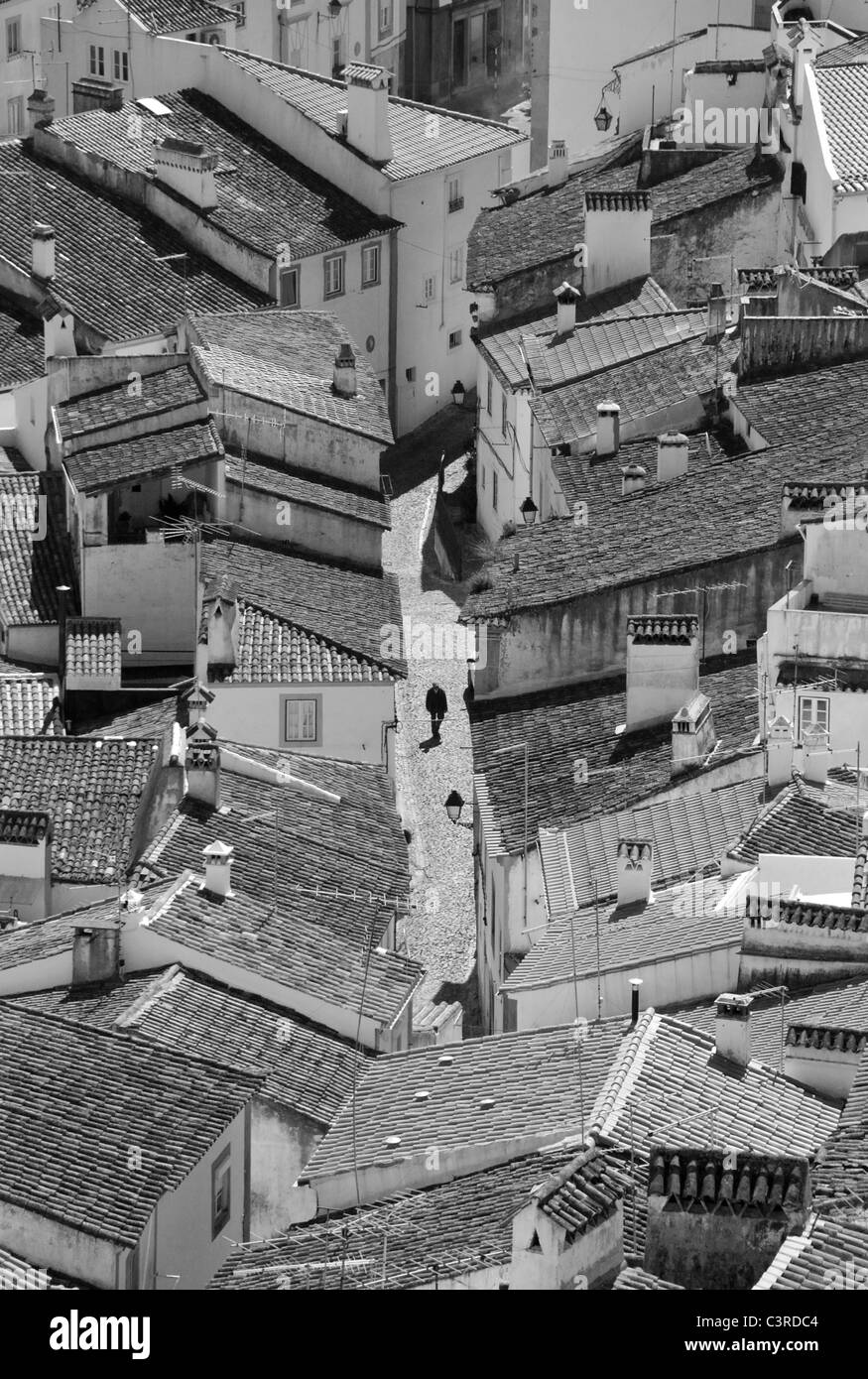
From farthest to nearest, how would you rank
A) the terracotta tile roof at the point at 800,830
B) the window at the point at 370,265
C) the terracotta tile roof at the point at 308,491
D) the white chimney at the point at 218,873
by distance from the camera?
the window at the point at 370,265
the terracotta tile roof at the point at 308,491
the white chimney at the point at 218,873
the terracotta tile roof at the point at 800,830

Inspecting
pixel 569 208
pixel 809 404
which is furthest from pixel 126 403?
pixel 569 208

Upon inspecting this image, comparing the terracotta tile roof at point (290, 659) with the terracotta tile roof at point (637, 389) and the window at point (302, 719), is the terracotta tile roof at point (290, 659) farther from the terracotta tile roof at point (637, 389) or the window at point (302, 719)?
the terracotta tile roof at point (637, 389)

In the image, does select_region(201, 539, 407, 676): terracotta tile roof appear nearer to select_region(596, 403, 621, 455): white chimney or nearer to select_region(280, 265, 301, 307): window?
select_region(596, 403, 621, 455): white chimney

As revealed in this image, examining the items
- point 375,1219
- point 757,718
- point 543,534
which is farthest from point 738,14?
point 375,1219

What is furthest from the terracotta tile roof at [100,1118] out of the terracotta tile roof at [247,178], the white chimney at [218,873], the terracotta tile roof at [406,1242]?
the terracotta tile roof at [247,178]

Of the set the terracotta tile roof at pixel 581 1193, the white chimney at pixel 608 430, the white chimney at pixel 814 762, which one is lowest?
the white chimney at pixel 608 430

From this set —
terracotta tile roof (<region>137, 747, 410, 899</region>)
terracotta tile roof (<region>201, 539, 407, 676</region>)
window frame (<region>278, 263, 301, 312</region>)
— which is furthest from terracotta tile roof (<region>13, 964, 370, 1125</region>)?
window frame (<region>278, 263, 301, 312</region>)
